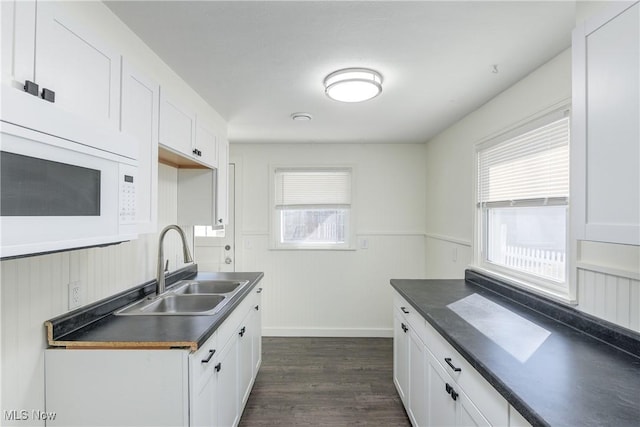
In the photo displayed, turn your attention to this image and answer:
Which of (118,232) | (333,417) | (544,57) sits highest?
(544,57)

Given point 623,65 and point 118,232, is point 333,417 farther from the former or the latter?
point 623,65

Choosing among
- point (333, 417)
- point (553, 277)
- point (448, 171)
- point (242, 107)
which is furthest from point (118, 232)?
point (448, 171)

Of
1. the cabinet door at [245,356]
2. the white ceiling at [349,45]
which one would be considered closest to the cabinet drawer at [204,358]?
the cabinet door at [245,356]

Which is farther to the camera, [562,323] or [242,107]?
[242,107]

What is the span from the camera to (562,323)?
5.14ft

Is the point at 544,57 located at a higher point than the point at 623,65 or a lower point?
higher

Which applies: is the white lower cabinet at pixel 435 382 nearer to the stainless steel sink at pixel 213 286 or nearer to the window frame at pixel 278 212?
the stainless steel sink at pixel 213 286

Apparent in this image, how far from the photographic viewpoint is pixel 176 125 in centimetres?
188

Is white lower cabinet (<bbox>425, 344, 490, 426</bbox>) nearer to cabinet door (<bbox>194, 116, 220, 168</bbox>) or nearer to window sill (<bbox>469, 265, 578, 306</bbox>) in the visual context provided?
window sill (<bbox>469, 265, 578, 306</bbox>)

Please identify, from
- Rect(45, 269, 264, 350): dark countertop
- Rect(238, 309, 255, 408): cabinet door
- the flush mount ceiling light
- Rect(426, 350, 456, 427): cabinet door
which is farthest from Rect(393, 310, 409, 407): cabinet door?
the flush mount ceiling light

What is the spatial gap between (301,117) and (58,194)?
2.14 meters

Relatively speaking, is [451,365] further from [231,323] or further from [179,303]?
[179,303]

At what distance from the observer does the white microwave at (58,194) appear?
0.74 meters

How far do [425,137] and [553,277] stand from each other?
219 centimetres
